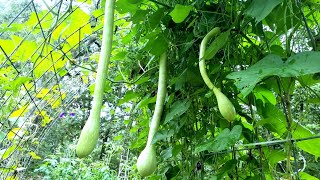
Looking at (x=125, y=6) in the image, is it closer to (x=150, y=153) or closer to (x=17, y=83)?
(x=150, y=153)

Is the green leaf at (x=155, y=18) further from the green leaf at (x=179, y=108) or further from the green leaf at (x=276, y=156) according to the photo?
the green leaf at (x=276, y=156)

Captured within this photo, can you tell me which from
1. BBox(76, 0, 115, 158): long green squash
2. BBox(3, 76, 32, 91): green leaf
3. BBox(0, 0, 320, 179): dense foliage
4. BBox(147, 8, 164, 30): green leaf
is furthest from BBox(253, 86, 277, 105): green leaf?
BBox(3, 76, 32, 91): green leaf

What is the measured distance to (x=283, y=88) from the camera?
0.61 m

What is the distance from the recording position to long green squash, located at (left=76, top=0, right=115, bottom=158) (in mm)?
398

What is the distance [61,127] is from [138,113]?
13.7 feet

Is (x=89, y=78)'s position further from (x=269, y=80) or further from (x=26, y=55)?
(x=269, y=80)

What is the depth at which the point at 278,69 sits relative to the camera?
473 millimetres

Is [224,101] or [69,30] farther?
[69,30]

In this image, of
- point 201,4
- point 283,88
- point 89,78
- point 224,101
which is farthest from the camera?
point 89,78

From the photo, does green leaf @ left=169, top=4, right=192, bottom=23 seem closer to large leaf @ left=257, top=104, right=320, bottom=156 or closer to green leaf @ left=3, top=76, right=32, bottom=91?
large leaf @ left=257, top=104, right=320, bottom=156

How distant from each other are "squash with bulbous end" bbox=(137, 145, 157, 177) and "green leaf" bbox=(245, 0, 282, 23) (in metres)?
0.24

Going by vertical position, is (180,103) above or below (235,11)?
below

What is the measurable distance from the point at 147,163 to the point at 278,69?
8.3 inches

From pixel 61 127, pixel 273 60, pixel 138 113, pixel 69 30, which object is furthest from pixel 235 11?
pixel 61 127
